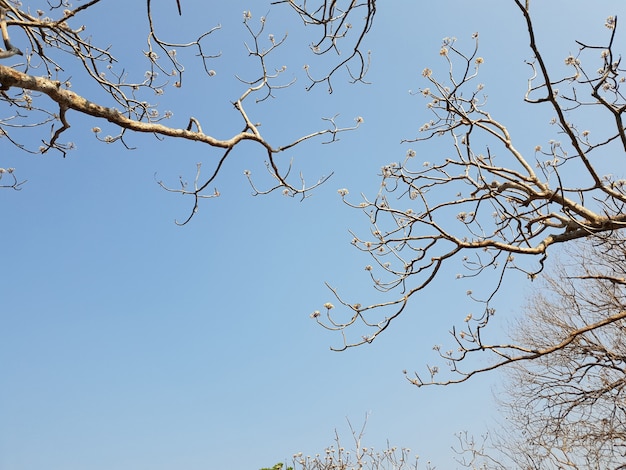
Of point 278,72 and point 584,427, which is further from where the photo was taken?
point 584,427

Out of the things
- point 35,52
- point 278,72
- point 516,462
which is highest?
point 35,52

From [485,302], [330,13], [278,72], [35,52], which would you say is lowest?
[485,302]

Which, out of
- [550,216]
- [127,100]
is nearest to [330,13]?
[127,100]

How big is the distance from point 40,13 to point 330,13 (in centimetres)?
239

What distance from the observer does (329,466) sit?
8031 millimetres

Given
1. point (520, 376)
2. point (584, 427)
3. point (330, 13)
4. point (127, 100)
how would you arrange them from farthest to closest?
point (520, 376) → point (584, 427) → point (127, 100) → point (330, 13)

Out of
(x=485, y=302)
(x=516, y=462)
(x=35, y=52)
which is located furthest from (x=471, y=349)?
(x=516, y=462)

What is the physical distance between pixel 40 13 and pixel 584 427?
777 cm

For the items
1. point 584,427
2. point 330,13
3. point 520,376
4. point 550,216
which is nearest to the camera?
point 330,13

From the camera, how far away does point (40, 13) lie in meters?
3.79

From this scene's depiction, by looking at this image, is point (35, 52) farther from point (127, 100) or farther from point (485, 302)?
point (485, 302)

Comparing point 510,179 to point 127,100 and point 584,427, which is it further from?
point 584,427

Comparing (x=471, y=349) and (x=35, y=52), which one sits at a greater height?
(x=35, y=52)

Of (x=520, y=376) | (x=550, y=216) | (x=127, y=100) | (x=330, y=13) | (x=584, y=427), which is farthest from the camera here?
(x=520, y=376)
